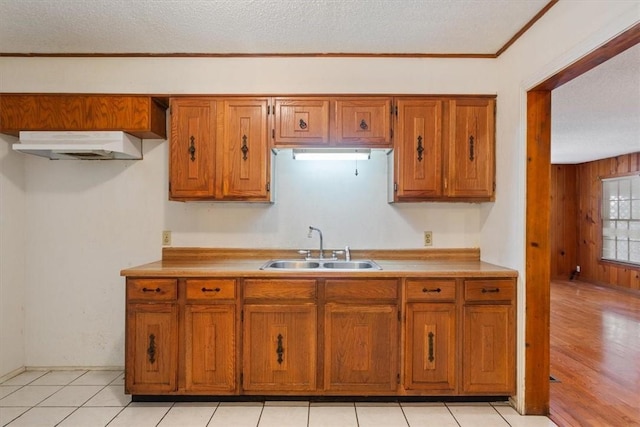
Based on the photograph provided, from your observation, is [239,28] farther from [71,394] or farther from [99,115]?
[71,394]

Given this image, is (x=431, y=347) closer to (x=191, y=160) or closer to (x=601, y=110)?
(x=191, y=160)

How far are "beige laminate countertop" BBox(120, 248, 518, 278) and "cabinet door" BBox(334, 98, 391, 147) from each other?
2.93 feet

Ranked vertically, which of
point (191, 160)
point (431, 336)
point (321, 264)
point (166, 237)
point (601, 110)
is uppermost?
point (601, 110)

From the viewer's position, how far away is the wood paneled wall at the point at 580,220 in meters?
6.99

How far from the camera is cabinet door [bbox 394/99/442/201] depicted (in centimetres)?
265

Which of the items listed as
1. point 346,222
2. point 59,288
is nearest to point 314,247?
point 346,222

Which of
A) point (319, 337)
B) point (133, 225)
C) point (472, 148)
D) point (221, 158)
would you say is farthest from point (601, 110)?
point (133, 225)

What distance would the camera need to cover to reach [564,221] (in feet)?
24.7

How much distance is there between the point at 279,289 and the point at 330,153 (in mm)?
1078

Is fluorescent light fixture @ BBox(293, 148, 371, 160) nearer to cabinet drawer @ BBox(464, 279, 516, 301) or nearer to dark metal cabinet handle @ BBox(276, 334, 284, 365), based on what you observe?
cabinet drawer @ BBox(464, 279, 516, 301)

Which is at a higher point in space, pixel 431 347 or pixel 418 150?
pixel 418 150

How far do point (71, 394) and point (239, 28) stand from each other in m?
2.73

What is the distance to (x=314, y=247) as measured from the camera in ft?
9.75

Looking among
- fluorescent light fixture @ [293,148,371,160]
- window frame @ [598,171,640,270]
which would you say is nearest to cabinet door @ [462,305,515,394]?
fluorescent light fixture @ [293,148,371,160]
